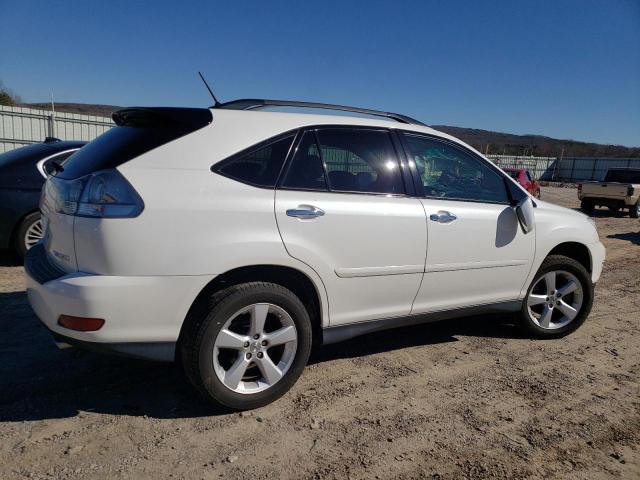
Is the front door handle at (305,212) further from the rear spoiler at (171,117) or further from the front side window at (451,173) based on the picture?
the front side window at (451,173)

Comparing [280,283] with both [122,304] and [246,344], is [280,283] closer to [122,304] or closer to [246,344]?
[246,344]

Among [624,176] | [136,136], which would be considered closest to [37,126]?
[136,136]

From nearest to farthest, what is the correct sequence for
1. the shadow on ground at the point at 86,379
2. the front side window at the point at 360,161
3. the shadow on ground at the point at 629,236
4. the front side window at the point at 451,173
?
the shadow on ground at the point at 86,379 → the front side window at the point at 360,161 → the front side window at the point at 451,173 → the shadow on ground at the point at 629,236

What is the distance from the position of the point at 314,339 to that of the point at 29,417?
1704 mm

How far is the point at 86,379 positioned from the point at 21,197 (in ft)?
11.1

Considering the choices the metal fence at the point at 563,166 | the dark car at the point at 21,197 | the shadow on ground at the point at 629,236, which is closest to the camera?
the dark car at the point at 21,197

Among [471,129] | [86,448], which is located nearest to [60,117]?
[86,448]

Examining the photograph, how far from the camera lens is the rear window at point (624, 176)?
53.1 ft

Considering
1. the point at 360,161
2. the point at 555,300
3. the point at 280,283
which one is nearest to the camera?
the point at 280,283

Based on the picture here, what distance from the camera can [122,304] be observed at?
2438 mm

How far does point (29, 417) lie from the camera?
2.71 metres

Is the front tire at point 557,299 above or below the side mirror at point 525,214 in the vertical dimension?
below

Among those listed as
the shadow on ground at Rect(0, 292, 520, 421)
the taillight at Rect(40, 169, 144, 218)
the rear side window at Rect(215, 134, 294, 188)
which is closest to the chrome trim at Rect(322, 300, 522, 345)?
the shadow on ground at Rect(0, 292, 520, 421)

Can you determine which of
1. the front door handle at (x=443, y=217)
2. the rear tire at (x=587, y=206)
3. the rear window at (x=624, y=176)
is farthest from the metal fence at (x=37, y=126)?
the rear window at (x=624, y=176)
